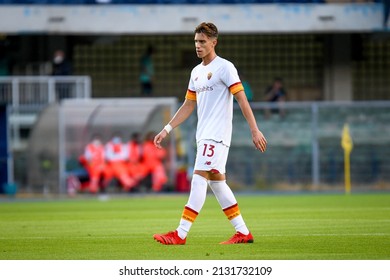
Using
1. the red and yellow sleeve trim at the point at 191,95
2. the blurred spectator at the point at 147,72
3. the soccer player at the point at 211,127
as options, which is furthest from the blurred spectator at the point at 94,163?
the soccer player at the point at 211,127

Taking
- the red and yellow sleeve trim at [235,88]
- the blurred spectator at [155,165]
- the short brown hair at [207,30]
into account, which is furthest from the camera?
the blurred spectator at [155,165]

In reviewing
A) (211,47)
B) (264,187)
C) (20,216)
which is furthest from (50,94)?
(211,47)

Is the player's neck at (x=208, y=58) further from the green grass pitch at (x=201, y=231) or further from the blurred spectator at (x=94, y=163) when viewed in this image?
the blurred spectator at (x=94, y=163)

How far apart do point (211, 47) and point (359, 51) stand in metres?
29.2

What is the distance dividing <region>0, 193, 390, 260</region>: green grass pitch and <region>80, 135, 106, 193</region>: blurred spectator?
6.49 m

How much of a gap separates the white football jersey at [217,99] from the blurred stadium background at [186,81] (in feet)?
63.5

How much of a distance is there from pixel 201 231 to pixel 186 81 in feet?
89.1

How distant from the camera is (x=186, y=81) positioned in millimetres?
43312

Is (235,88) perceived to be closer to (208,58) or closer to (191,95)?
(208,58)

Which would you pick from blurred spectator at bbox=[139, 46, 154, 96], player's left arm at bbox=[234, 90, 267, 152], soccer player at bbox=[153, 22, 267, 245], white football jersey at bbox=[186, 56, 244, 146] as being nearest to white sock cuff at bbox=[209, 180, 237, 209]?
soccer player at bbox=[153, 22, 267, 245]

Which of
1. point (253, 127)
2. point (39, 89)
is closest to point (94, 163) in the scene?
point (39, 89)

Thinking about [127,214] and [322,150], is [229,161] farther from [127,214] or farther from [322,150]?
[127,214]

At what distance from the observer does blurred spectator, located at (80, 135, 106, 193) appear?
3312cm

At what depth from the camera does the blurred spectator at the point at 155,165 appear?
33062 millimetres
